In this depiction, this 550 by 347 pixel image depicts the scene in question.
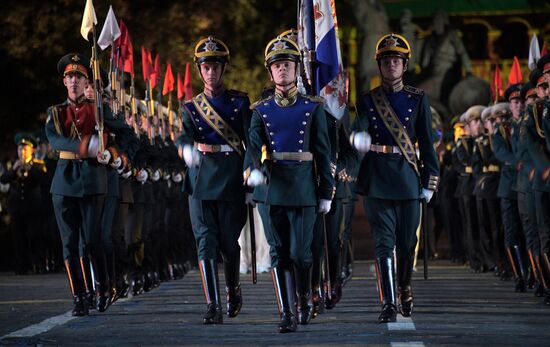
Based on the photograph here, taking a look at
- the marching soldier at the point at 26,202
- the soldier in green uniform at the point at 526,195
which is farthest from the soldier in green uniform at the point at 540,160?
the marching soldier at the point at 26,202

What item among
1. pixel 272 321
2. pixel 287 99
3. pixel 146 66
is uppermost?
pixel 146 66

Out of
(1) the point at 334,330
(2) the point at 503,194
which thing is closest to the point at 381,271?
(1) the point at 334,330

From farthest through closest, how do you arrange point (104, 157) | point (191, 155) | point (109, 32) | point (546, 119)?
point (109, 32) < point (546, 119) < point (104, 157) < point (191, 155)

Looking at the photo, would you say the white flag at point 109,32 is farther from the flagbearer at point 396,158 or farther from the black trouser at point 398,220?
the black trouser at point 398,220

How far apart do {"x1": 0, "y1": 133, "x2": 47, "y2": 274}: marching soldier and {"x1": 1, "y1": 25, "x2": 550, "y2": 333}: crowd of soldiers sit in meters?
8.02

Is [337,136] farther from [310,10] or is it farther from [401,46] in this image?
[310,10]

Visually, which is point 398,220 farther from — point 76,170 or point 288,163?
point 76,170

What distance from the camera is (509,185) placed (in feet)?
61.4

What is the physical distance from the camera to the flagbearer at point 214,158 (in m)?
13.9

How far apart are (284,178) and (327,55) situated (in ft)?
8.96

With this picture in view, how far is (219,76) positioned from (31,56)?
23.6 meters

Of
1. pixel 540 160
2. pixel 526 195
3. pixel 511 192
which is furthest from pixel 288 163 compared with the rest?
pixel 511 192

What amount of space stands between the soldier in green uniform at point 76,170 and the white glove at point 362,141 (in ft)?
8.08

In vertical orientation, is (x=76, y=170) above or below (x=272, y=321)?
above
